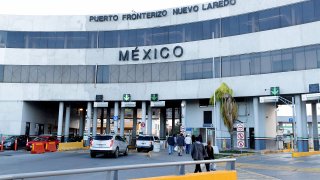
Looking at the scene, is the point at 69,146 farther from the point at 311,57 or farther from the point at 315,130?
the point at 315,130

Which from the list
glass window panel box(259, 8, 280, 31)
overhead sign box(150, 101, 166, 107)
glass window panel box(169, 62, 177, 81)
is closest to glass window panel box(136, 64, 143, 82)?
overhead sign box(150, 101, 166, 107)

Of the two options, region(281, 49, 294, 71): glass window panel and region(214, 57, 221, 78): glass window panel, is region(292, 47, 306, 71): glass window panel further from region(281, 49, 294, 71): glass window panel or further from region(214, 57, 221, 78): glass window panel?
region(214, 57, 221, 78): glass window panel

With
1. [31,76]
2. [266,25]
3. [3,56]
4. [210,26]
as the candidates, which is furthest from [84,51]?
[266,25]

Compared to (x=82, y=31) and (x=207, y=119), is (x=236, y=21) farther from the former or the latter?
(x=82, y=31)

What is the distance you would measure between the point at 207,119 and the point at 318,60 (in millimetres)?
13989

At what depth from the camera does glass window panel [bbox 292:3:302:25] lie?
33406mm

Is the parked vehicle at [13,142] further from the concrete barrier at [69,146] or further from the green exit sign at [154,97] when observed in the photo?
the green exit sign at [154,97]

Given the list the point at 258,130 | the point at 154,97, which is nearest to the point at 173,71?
the point at 154,97

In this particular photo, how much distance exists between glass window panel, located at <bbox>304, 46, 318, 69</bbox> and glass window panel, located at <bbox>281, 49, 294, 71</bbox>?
1511 mm

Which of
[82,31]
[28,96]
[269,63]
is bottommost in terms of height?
[28,96]

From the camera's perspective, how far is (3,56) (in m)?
43.7

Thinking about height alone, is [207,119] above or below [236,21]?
below

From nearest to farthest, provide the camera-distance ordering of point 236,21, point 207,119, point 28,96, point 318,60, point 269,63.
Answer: point 318,60 → point 269,63 → point 236,21 → point 207,119 → point 28,96

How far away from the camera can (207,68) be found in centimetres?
3859
